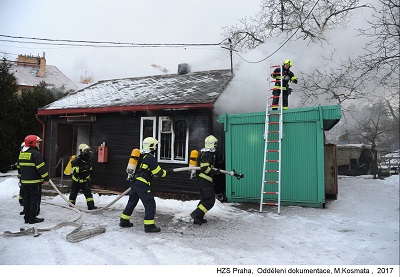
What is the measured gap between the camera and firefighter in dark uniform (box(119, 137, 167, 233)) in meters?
4.93

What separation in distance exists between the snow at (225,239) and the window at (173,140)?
6.21 ft

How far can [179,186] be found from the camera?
8.17 m

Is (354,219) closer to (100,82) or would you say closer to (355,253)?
(355,253)

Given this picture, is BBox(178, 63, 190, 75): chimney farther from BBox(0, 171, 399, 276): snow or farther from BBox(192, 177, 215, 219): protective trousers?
BBox(192, 177, 215, 219): protective trousers

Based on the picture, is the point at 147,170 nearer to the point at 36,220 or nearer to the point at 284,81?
the point at 36,220

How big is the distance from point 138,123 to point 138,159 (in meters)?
3.75

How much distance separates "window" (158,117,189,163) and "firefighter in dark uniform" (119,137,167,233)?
2.98 metres

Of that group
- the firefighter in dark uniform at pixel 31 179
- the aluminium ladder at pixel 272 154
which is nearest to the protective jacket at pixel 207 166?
the aluminium ladder at pixel 272 154

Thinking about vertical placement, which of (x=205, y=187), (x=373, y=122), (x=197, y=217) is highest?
(x=373, y=122)

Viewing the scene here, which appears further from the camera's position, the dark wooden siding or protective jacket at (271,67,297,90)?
the dark wooden siding

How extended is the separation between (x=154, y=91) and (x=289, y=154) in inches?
214

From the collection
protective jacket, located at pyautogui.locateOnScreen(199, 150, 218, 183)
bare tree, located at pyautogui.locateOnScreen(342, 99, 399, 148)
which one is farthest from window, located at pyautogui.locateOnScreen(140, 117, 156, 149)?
bare tree, located at pyautogui.locateOnScreen(342, 99, 399, 148)

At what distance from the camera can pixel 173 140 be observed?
8.35 meters

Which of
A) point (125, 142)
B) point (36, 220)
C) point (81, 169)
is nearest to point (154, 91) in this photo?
point (125, 142)
